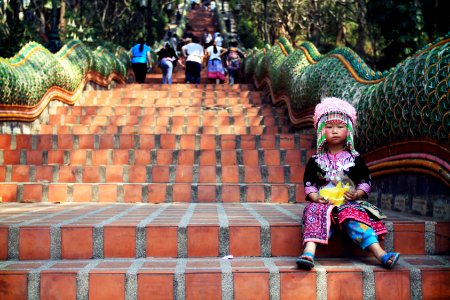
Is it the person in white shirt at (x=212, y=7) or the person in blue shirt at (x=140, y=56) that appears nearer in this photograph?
the person in blue shirt at (x=140, y=56)

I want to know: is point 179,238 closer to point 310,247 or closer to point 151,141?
point 310,247

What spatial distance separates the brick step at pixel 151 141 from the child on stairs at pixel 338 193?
9.02 feet

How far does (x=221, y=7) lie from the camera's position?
31797 mm

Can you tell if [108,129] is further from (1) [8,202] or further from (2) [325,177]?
(2) [325,177]

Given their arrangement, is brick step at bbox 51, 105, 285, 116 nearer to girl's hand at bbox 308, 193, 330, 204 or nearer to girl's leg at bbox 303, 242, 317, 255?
girl's hand at bbox 308, 193, 330, 204

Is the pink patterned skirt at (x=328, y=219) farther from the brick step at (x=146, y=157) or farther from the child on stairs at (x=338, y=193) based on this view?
the brick step at (x=146, y=157)

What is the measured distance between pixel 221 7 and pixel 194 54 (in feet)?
66.1

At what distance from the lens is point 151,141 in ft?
21.3

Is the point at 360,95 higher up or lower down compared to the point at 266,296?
higher up

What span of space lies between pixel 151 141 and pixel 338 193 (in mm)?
3452

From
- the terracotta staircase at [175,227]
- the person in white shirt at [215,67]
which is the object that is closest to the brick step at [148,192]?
the terracotta staircase at [175,227]

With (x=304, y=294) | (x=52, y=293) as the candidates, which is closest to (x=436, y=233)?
(x=304, y=294)

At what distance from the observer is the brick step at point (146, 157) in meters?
6.03

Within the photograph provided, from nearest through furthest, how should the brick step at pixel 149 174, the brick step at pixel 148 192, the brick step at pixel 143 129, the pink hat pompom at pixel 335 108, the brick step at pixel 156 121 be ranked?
the pink hat pompom at pixel 335 108 < the brick step at pixel 148 192 < the brick step at pixel 149 174 < the brick step at pixel 143 129 < the brick step at pixel 156 121
